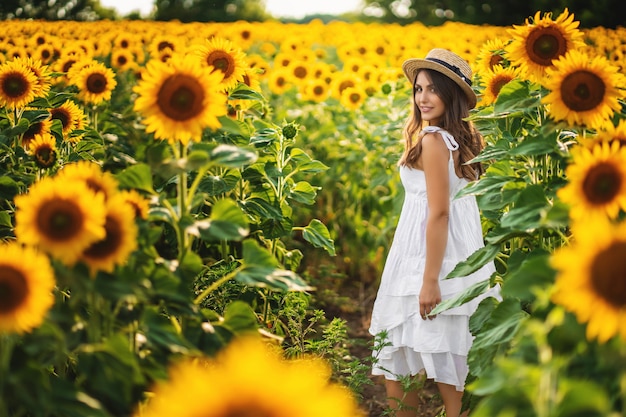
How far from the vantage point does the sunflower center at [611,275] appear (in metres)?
1.11

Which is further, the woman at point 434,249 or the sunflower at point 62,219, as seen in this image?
the woman at point 434,249

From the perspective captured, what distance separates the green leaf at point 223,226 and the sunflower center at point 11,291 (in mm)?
379

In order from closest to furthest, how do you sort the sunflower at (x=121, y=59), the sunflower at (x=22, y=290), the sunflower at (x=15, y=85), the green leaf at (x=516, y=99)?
the sunflower at (x=22, y=290)
the green leaf at (x=516, y=99)
the sunflower at (x=15, y=85)
the sunflower at (x=121, y=59)

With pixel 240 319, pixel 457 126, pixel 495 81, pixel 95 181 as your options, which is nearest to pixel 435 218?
pixel 457 126

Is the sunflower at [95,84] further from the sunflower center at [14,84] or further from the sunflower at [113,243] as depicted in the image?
the sunflower at [113,243]

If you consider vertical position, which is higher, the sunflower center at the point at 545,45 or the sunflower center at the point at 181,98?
the sunflower center at the point at 545,45

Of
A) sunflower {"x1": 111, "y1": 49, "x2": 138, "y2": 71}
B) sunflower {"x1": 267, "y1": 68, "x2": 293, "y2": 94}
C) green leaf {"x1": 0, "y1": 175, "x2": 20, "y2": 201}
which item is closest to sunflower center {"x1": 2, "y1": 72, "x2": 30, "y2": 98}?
green leaf {"x1": 0, "y1": 175, "x2": 20, "y2": 201}

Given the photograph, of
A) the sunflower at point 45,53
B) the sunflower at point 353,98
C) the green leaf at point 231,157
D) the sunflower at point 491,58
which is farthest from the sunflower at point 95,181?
the sunflower at point 353,98

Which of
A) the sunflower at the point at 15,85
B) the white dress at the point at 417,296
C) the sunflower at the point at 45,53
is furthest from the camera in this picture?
the sunflower at the point at 45,53

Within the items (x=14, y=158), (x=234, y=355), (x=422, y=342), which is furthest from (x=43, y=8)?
(x=234, y=355)

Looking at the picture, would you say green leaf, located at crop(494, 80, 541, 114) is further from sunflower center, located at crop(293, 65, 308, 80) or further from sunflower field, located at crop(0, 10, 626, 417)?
sunflower center, located at crop(293, 65, 308, 80)

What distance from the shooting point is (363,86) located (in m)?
5.54

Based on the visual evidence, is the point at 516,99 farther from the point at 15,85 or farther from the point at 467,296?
the point at 15,85

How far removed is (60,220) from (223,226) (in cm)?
37
